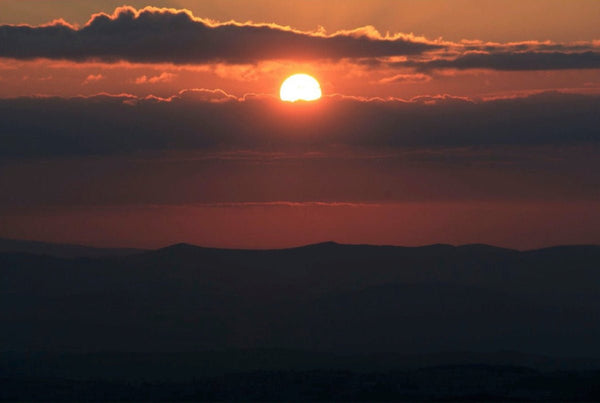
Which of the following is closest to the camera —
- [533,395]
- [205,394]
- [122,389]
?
[533,395]

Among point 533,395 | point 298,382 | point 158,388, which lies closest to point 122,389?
point 158,388

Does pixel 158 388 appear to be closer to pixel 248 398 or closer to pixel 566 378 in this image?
pixel 248 398

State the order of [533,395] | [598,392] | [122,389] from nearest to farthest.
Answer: [598,392] → [533,395] → [122,389]

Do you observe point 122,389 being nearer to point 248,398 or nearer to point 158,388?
point 158,388

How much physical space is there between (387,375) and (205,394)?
34.8 meters

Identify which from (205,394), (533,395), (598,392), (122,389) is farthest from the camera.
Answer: (122,389)

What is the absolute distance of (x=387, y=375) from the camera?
18038 cm

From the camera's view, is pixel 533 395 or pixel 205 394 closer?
pixel 533 395

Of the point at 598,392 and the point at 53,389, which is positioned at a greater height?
the point at 53,389

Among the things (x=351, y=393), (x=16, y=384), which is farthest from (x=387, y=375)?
(x=16, y=384)

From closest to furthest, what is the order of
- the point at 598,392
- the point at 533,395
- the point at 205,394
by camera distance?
the point at 598,392, the point at 533,395, the point at 205,394

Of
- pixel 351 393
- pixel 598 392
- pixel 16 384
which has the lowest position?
pixel 598 392

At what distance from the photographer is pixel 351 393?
15750cm

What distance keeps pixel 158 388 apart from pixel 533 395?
6062 cm
